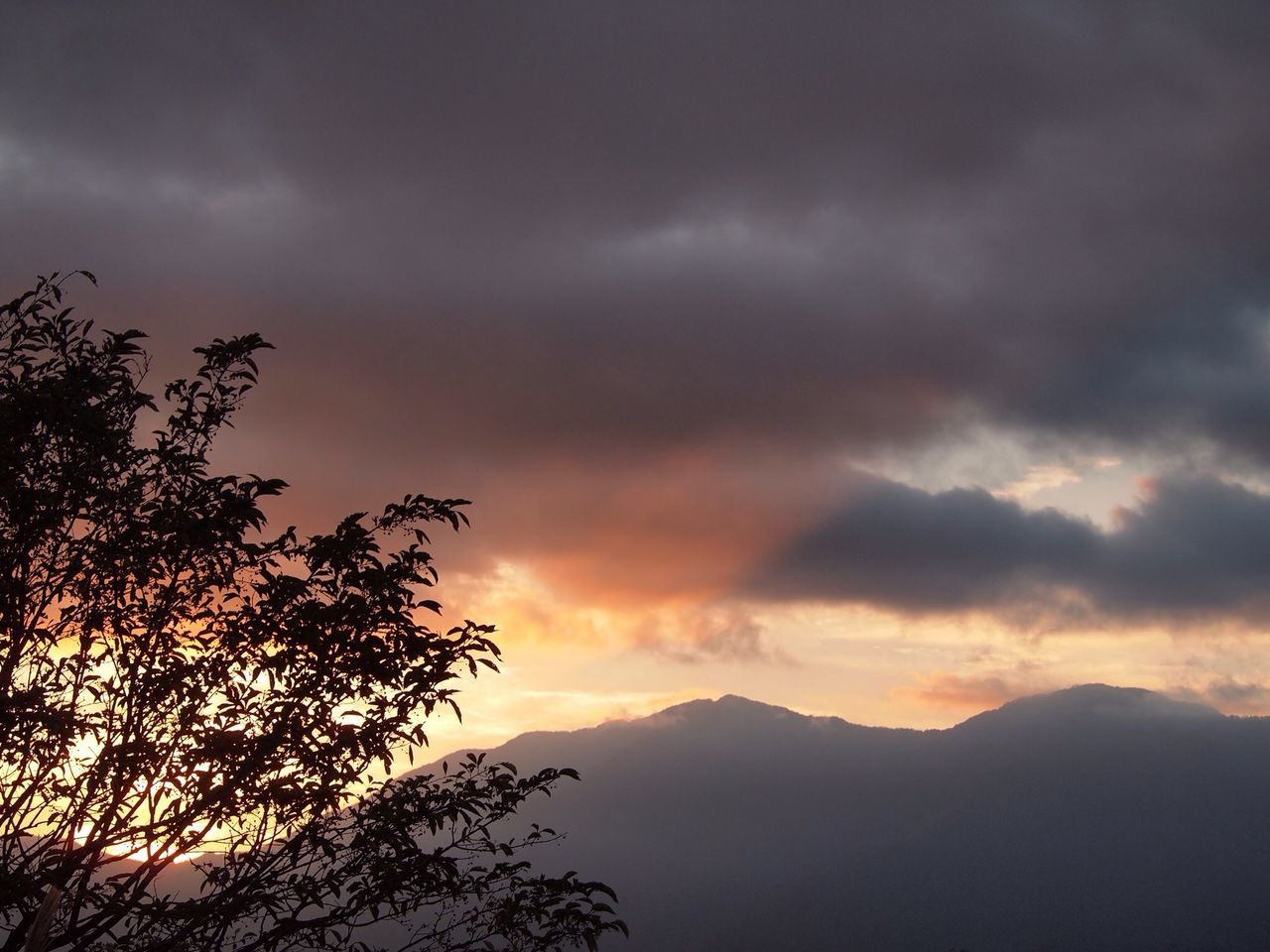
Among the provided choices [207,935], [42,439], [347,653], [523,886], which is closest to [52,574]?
[42,439]

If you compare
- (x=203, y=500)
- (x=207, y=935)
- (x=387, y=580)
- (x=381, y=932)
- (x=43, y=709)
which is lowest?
(x=381, y=932)

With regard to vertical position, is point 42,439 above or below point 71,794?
above

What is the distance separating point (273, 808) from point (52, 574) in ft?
11.5

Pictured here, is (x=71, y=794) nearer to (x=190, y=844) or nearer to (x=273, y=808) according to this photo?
(x=190, y=844)

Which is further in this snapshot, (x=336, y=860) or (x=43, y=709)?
(x=336, y=860)

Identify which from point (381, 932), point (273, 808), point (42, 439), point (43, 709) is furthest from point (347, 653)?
point (381, 932)

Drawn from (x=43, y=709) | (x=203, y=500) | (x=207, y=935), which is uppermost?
(x=203, y=500)

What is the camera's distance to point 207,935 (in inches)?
457

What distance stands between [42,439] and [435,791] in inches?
228

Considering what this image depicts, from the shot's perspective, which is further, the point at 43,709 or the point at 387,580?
the point at 387,580

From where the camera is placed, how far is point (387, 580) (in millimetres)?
12172

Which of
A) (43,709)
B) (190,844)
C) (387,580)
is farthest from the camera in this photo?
(387,580)

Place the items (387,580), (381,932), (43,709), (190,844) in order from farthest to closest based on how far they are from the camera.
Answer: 1. (381,932)
2. (387,580)
3. (190,844)
4. (43,709)

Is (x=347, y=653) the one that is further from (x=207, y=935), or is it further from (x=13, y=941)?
(x=13, y=941)
